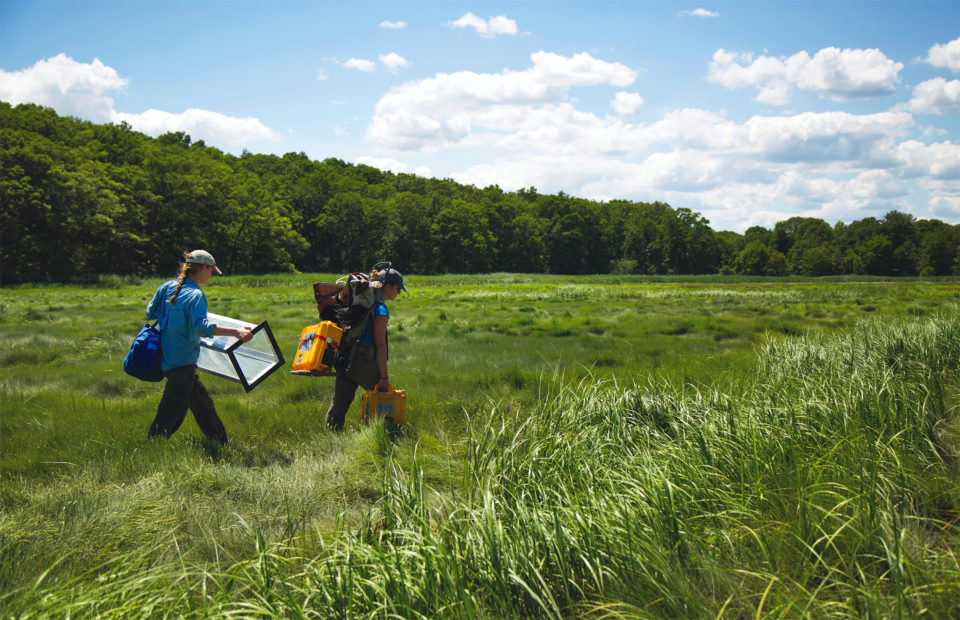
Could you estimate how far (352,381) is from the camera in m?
5.90

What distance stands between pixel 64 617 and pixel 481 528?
183cm

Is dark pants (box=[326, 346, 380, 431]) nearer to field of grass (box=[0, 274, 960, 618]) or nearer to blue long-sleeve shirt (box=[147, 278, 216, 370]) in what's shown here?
field of grass (box=[0, 274, 960, 618])

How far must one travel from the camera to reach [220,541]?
11.4ft

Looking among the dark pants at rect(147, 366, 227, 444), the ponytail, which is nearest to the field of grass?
the dark pants at rect(147, 366, 227, 444)

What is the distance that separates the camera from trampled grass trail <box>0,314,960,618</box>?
2.49m

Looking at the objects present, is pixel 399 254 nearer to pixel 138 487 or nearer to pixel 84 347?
pixel 84 347

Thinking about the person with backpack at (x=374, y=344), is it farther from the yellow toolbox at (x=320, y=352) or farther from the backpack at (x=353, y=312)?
the yellow toolbox at (x=320, y=352)

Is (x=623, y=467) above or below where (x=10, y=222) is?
below

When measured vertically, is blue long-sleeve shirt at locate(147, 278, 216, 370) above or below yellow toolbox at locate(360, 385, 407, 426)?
above

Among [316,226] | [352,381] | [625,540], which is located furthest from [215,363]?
[316,226]

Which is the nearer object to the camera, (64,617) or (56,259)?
(64,617)

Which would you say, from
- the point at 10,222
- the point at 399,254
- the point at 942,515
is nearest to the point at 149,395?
the point at 942,515

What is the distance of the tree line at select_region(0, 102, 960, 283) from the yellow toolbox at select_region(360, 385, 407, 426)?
189ft

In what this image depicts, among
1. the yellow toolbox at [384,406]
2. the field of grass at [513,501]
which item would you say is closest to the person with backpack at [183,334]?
the field of grass at [513,501]
